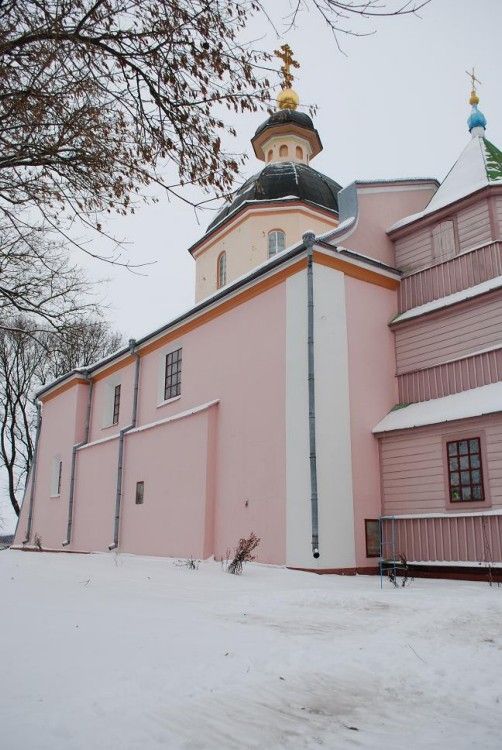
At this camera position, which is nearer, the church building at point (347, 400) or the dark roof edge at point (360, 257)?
the church building at point (347, 400)

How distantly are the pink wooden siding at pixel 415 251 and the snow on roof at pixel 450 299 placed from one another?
109 centimetres

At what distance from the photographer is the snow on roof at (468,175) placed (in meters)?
14.0

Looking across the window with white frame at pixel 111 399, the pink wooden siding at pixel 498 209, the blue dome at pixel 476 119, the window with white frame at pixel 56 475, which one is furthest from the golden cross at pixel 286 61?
the window with white frame at pixel 56 475

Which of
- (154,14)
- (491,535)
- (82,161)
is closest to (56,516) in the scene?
(491,535)

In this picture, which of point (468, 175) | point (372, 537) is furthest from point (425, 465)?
point (468, 175)

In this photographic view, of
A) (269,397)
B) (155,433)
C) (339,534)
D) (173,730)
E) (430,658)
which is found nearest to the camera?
(173,730)

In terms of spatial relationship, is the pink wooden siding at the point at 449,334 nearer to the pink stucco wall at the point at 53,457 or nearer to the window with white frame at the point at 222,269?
the window with white frame at the point at 222,269

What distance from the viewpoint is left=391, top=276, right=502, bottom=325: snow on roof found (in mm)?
12625

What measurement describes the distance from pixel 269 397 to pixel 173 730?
10142 millimetres

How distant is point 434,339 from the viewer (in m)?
13.6

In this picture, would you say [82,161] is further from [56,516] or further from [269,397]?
[56,516]

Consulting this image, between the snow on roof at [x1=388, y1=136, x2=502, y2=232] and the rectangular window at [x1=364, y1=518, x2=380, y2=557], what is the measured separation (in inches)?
264

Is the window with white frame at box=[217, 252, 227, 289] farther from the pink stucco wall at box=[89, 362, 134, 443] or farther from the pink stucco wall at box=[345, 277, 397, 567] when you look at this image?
the pink stucco wall at box=[345, 277, 397, 567]

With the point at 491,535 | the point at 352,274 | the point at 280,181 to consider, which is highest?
the point at 280,181
